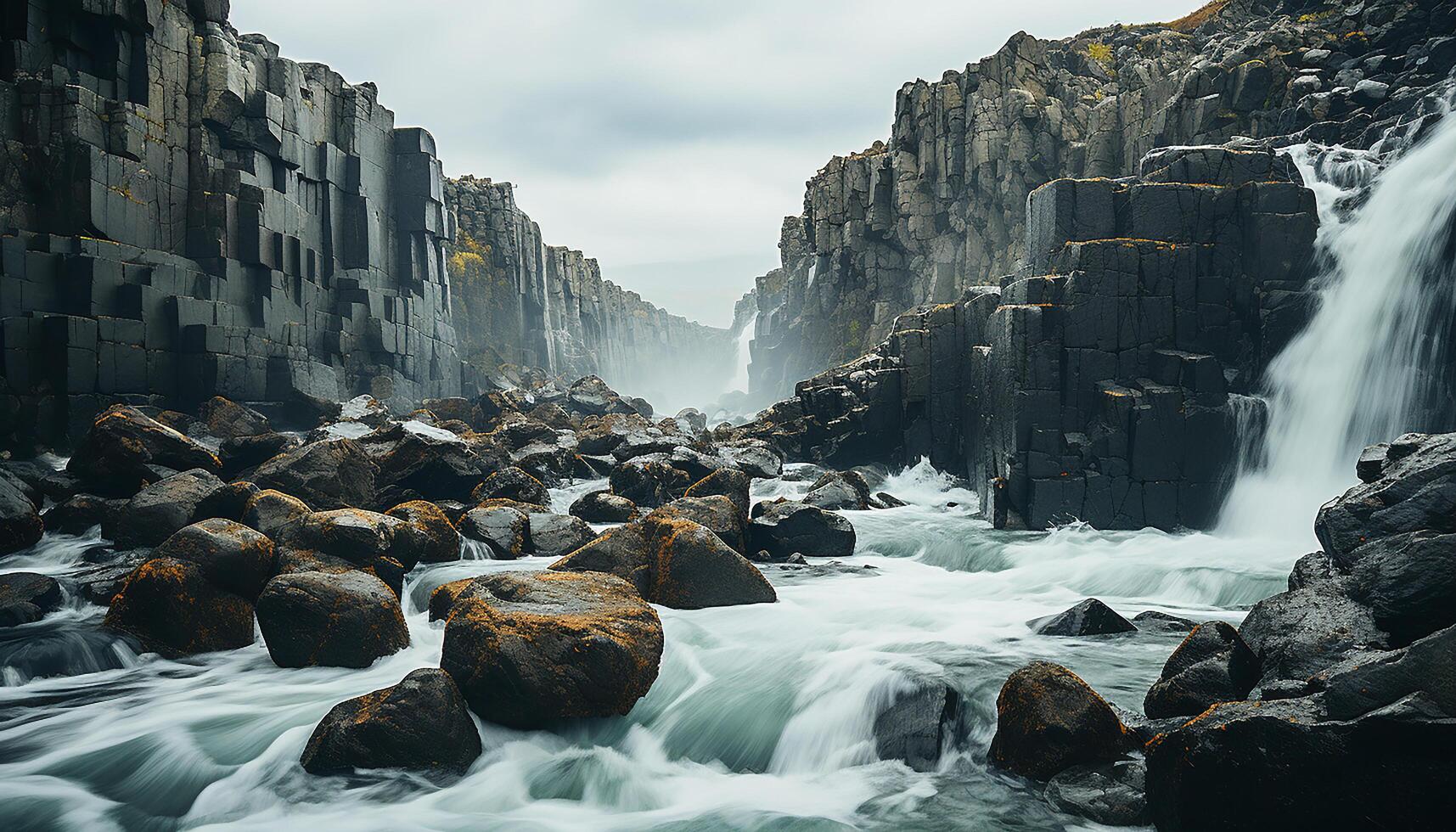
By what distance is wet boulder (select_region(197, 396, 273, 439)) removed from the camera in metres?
21.9

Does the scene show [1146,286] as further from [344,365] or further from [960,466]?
[344,365]

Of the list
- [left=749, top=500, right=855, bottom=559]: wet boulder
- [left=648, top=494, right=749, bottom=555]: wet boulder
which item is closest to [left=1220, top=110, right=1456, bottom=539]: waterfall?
[left=749, top=500, right=855, bottom=559]: wet boulder

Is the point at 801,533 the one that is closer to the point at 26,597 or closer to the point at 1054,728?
the point at 1054,728

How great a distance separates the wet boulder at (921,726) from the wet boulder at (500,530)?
7.34m

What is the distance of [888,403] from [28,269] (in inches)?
874

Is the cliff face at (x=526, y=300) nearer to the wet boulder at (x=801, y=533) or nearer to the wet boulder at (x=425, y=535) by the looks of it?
the wet boulder at (x=801, y=533)

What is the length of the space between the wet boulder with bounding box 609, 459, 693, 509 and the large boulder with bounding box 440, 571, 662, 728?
1079cm

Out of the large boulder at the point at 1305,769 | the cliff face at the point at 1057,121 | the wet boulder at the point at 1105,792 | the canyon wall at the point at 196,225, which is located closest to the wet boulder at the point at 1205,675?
the wet boulder at the point at 1105,792

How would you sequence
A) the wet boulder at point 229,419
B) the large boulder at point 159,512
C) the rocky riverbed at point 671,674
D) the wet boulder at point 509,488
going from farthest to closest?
the wet boulder at point 229,419 → the wet boulder at point 509,488 → the large boulder at point 159,512 → the rocky riverbed at point 671,674

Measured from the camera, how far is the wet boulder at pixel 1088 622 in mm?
9089

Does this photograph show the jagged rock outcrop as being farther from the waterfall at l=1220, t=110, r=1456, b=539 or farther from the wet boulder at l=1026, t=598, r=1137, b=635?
the wet boulder at l=1026, t=598, r=1137, b=635

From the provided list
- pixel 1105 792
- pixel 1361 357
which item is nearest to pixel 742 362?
pixel 1361 357

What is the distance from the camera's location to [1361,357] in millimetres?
14812

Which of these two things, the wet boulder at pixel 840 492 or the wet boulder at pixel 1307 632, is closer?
the wet boulder at pixel 1307 632
